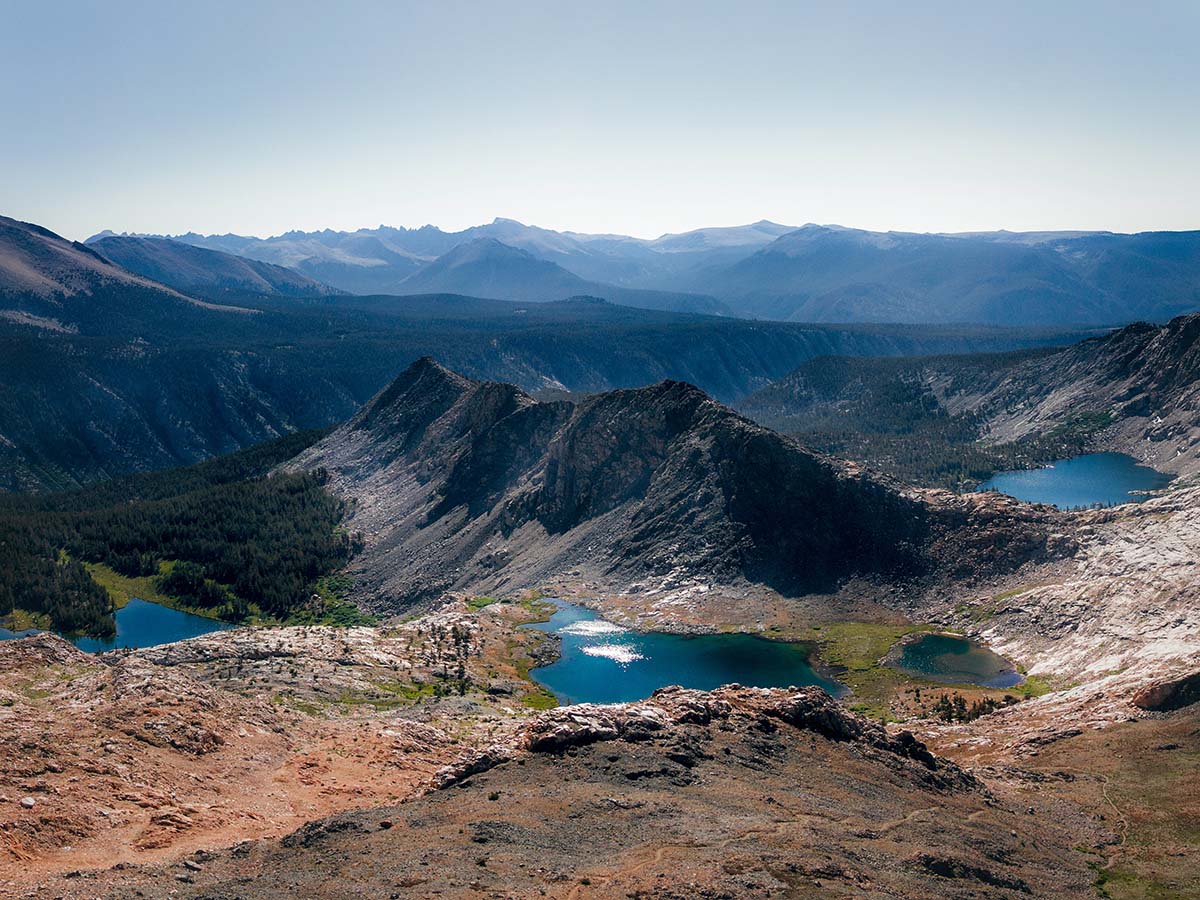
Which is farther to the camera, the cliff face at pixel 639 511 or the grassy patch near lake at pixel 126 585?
the grassy patch near lake at pixel 126 585

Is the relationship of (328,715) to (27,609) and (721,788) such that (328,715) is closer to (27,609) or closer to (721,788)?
(721,788)

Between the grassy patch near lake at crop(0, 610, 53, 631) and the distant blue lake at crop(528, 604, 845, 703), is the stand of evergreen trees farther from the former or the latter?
the distant blue lake at crop(528, 604, 845, 703)

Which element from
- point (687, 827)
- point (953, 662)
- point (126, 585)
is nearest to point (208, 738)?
point (687, 827)

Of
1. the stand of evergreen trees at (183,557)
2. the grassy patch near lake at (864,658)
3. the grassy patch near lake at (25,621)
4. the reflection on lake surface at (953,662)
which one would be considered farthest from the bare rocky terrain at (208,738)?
the grassy patch near lake at (25,621)

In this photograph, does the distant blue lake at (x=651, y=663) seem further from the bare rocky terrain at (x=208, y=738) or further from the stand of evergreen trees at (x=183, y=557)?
the stand of evergreen trees at (x=183, y=557)

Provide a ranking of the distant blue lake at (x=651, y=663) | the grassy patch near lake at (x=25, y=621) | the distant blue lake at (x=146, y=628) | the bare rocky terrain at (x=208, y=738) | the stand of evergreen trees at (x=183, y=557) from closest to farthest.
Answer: the bare rocky terrain at (x=208, y=738)
the distant blue lake at (x=651, y=663)
the distant blue lake at (x=146, y=628)
the grassy patch near lake at (x=25, y=621)
the stand of evergreen trees at (x=183, y=557)
